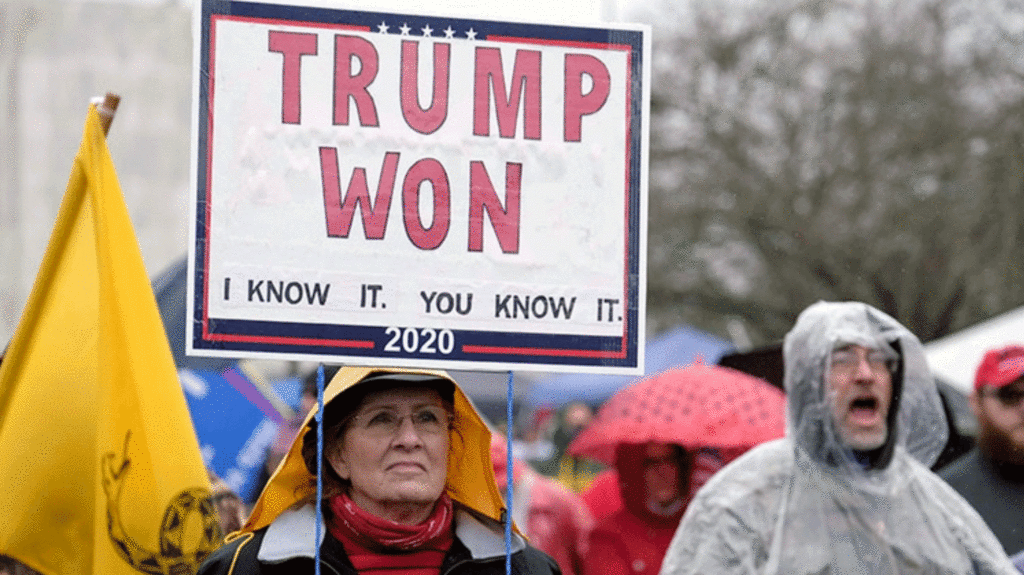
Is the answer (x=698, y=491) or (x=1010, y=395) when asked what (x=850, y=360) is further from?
(x=1010, y=395)

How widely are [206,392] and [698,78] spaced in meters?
12.4

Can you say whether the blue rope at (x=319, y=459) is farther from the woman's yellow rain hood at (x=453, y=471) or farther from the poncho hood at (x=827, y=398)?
the poncho hood at (x=827, y=398)

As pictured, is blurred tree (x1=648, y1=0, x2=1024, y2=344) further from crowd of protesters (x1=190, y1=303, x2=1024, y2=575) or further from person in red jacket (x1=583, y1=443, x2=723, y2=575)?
person in red jacket (x1=583, y1=443, x2=723, y2=575)

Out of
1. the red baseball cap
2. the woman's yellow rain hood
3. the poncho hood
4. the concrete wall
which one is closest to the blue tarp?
the red baseball cap

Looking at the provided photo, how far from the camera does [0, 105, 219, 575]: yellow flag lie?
11.2ft

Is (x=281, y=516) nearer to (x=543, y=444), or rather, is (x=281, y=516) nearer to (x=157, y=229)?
(x=543, y=444)

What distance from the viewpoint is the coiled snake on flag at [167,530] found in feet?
11.1

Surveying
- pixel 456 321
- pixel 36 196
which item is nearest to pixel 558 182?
pixel 456 321

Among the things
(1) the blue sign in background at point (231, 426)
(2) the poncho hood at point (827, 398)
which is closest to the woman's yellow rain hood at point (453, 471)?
(2) the poncho hood at point (827, 398)

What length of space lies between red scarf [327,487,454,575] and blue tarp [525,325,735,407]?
2887mm

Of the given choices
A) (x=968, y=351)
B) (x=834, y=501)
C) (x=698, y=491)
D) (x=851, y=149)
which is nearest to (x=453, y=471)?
(x=834, y=501)

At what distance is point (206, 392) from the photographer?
6.39 m

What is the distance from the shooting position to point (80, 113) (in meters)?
37.2

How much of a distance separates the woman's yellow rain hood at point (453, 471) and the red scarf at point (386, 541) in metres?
0.13
